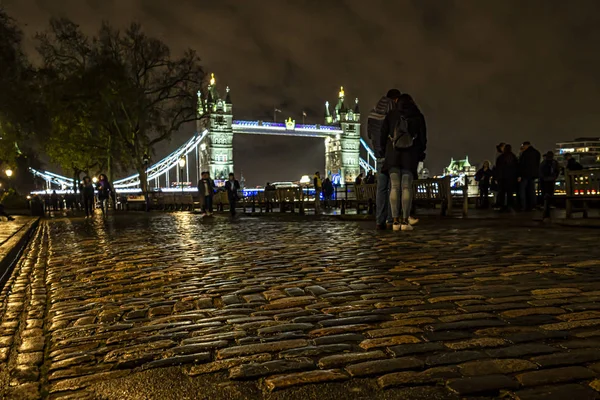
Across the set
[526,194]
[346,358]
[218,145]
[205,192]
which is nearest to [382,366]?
[346,358]

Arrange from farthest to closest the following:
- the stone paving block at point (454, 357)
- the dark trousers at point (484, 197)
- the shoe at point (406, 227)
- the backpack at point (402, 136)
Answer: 1. the dark trousers at point (484, 197)
2. the shoe at point (406, 227)
3. the backpack at point (402, 136)
4. the stone paving block at point (454, 357)

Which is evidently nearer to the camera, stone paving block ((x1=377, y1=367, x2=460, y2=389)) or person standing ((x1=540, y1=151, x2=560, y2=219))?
stone paving block ((x1=377, y1=367, x2=460, y2=389))

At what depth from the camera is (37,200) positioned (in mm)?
18891

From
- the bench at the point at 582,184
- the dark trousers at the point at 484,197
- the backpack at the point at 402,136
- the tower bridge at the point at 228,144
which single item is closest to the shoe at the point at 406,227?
the backpack at the point at 402,136

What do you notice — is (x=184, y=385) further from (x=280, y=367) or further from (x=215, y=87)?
(x=215, y=87)

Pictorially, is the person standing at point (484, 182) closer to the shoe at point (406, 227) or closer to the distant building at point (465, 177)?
the distant building at point (465, 177)

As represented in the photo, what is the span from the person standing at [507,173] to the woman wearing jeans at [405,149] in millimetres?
5936

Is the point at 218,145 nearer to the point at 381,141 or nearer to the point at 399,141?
the point at 381,141

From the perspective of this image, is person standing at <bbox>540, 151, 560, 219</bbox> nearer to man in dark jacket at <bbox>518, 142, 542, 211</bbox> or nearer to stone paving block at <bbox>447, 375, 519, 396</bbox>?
man in dark jacket at <bbox>518, 142, 542, 211</bbox>

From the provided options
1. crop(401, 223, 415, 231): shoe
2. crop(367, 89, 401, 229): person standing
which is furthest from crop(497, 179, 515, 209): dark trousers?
crop(401, 223, 415, 231): shoe

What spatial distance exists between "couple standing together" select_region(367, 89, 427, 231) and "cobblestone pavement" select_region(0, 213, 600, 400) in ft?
6.91

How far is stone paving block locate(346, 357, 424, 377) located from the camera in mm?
2018

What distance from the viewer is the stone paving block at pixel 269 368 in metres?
2.04

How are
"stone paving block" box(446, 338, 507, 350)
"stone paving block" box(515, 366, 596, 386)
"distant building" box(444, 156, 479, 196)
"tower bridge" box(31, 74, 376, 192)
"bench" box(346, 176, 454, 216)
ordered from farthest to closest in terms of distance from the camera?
"tower bridge" box(31, 74, 376, 192), "distant building" box(444, 156, 479, 196), "bench" box(346, 176, 454, 216), "stone paving block" box(446, 338, 507, 350), "stone paving block" box(515, 366, 596, 386)
